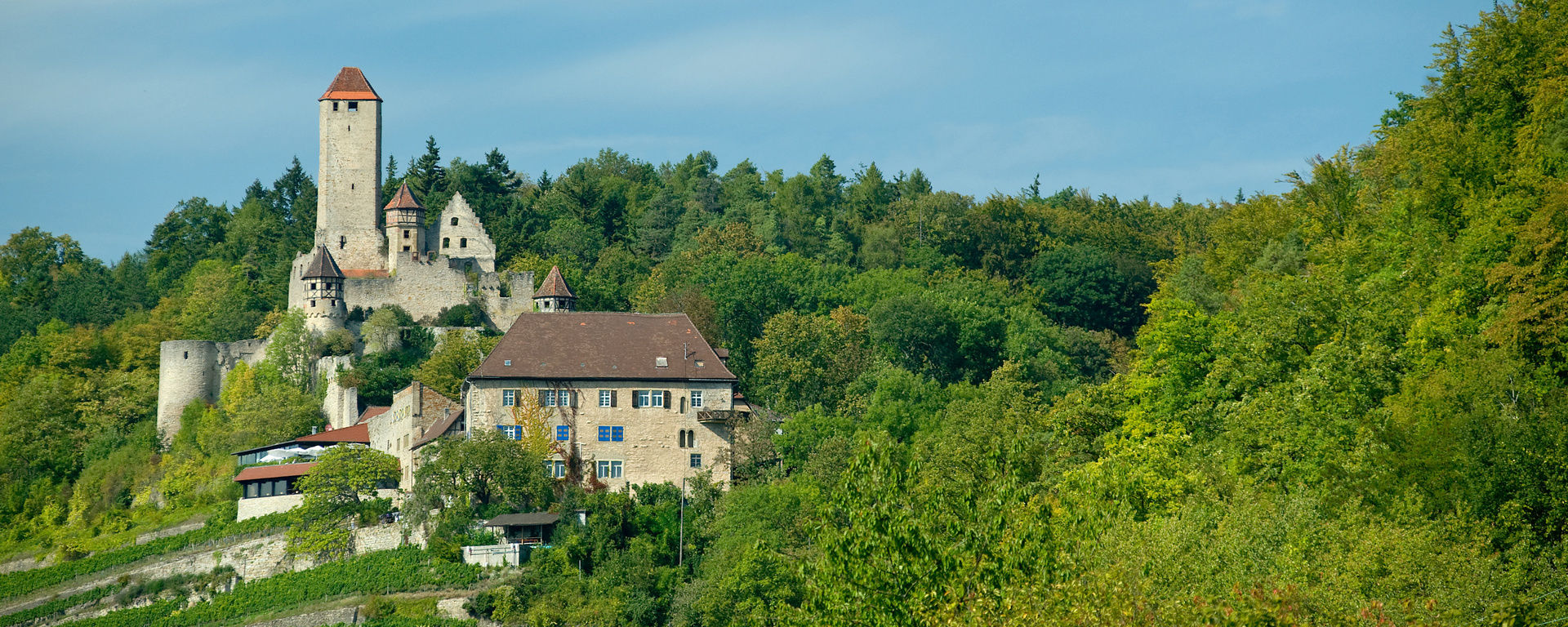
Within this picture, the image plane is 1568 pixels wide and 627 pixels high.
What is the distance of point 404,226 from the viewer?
267 ft

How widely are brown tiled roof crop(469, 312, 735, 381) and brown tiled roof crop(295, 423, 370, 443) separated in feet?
25.3

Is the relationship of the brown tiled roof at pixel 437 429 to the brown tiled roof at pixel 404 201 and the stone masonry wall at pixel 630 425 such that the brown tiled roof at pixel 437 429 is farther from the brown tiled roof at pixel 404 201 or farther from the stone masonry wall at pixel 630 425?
the brown tiled roof at pixel 404 201

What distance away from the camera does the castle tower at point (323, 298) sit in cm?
7388

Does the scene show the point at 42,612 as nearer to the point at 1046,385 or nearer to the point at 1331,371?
the point at 1046,385

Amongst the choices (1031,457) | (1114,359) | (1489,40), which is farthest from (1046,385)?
(1489,40)

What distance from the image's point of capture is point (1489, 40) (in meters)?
46.6

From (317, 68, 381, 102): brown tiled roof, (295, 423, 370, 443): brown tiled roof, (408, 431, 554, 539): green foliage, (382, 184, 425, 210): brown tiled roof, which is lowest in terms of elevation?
(408, 431, 554, 539): green foliage

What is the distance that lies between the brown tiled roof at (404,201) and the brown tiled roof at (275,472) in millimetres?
20491

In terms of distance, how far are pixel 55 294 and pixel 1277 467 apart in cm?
7535

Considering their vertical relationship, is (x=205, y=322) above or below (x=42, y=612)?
above

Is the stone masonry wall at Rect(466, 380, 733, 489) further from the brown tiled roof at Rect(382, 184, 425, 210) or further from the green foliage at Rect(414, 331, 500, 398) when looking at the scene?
the brown tiled roof at Rect(382, 184, 425, 210)

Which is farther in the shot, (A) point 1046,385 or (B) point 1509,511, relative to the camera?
(A) point 1046,385

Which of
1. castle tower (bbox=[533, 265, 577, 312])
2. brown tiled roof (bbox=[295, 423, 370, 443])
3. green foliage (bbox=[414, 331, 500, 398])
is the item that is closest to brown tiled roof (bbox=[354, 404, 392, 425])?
brown tiled roof (bbox=[295, 423, 370, 443])

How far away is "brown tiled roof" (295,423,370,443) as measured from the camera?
65.4m
